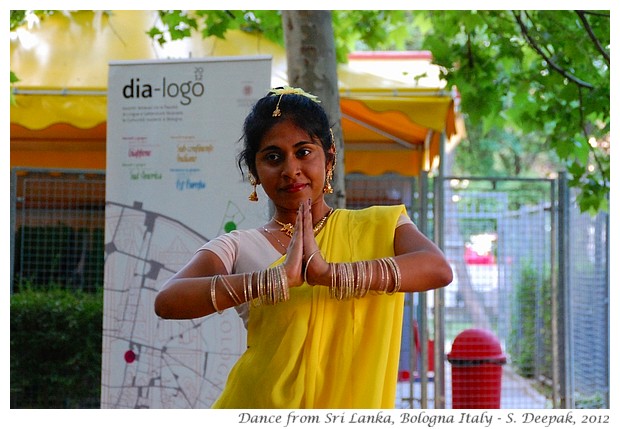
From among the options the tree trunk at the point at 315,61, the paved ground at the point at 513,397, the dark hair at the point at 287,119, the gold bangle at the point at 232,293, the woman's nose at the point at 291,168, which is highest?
the tree trunk at the point at 315,61

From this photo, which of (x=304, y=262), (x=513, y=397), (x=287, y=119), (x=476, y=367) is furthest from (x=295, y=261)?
(x=513, y=397)

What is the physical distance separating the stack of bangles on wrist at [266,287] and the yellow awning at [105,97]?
18.2 ft

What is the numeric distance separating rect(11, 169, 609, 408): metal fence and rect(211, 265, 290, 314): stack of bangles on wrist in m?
4.78

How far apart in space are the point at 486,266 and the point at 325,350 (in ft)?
19.0

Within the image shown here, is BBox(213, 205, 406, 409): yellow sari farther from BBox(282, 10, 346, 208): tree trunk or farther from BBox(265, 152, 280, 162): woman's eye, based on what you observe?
BBox(282, 10, 346, 208): tree trunk

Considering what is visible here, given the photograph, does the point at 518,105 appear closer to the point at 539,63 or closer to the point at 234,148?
the point at 539,63

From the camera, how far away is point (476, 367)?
7051 millimetres

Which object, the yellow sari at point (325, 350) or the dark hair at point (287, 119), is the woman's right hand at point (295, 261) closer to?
the yellow sari at point (325, 350)

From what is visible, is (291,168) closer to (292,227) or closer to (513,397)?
(292,227)

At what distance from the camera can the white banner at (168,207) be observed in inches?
201

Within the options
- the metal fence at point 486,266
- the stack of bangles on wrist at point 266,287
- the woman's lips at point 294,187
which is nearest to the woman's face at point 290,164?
the woman's lips at point 294,187

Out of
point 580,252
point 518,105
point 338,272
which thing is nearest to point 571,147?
point 518,105
